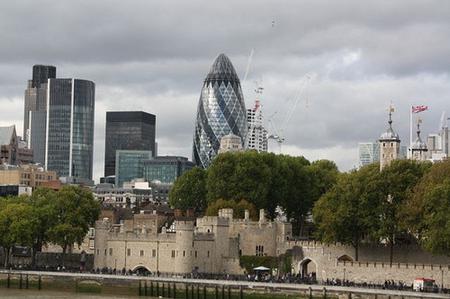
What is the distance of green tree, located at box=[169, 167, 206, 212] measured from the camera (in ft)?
496

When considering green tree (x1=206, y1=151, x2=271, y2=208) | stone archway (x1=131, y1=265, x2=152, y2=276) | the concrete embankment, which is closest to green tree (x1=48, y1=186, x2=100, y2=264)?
the concrete embankment

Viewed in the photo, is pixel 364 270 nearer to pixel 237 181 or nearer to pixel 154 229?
pixel 154 229

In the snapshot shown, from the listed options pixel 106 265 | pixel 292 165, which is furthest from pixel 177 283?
pixel 292 165

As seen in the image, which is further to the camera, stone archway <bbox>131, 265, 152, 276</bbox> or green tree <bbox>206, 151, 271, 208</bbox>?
green tree <bbox>206, 151, 271, 208</bbox>

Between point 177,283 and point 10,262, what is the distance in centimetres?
3274

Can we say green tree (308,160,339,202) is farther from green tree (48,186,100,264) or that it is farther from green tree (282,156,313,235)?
green tree (48,186,100,264)

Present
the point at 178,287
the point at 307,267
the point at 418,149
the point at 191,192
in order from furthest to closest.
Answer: the point at 418,149 < the point at 191,192 < the point at 307,267 < the point at 178,287

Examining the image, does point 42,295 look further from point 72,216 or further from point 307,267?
point 307,267

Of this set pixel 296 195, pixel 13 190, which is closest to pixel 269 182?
pixel 296 195

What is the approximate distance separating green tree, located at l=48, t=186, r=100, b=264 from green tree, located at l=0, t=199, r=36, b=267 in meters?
2.51

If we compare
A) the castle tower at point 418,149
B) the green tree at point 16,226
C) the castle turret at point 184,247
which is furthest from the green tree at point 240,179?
the castle tower at point 418,149

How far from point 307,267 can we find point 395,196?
40.2 ft

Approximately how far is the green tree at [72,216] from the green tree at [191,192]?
24943 mm

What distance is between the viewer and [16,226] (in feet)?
392
